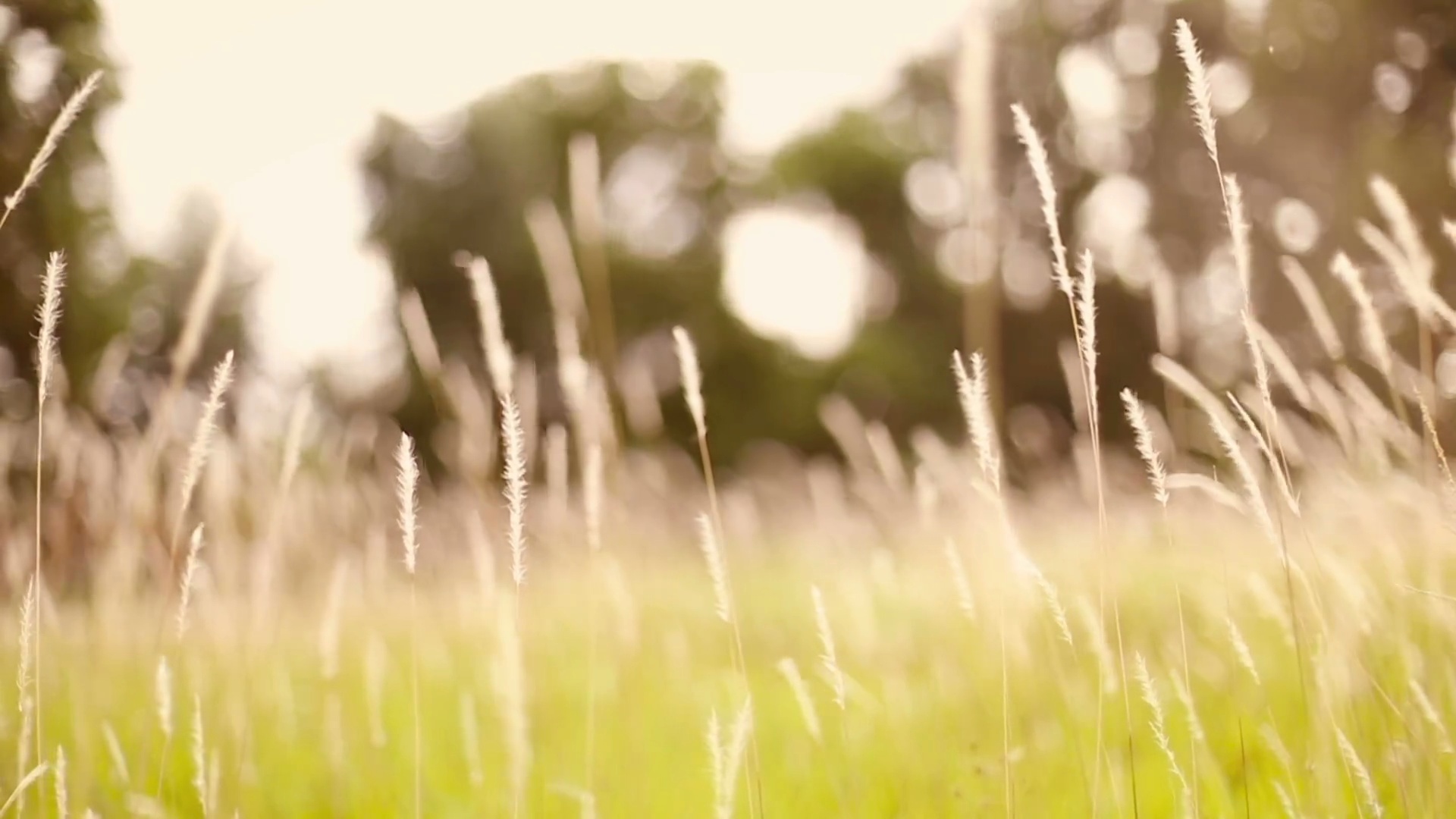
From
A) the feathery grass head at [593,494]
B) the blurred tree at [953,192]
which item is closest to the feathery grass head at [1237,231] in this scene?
the feathery grass head at [593,494]

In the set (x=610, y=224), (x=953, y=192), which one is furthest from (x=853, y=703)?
(x=610, y=224)

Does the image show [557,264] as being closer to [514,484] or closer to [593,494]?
[593,494]

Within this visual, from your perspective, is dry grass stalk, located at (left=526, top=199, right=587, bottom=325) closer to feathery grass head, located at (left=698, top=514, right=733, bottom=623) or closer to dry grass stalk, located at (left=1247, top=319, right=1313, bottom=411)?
feathery grass head, located at (left=698, top=514, right=733, bottom=623)

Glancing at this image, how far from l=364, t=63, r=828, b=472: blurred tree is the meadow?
11729mm

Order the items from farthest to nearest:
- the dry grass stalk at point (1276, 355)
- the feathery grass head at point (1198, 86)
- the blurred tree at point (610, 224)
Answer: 1. the blurred tree at point (610, 224)
2. the dry grass stalk at point (1276, 355)
3. the feathery grass head at point (1198, 86)

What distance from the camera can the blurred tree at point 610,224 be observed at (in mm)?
16719

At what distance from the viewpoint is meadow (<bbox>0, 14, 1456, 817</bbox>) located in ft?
4.10

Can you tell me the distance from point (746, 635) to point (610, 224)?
15781 millimetres

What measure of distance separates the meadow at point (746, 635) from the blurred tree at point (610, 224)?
11.7 meters

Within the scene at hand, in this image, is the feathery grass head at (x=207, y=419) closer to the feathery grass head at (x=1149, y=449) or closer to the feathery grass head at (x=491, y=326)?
the feathery grass head at (x=491, y=326)

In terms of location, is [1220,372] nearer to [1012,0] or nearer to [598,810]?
[1012,0]

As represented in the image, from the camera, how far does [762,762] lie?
A: 93.4 inches

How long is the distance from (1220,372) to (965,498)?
997cm

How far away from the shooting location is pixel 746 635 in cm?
393
